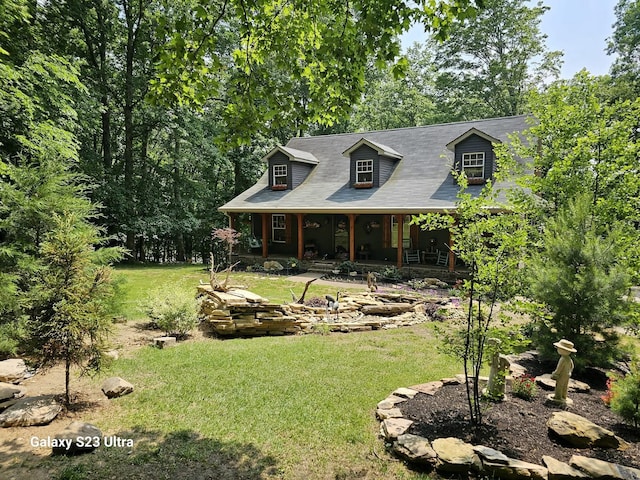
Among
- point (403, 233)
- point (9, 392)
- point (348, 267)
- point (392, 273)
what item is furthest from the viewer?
point (403, 233)

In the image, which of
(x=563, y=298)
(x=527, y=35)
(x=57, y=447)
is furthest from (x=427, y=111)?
(x=57, y=447)

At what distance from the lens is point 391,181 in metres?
17.2

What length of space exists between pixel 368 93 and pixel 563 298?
27715 mm

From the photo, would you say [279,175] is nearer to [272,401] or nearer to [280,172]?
[280,172]

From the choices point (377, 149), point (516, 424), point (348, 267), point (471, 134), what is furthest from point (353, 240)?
point (516, 424)

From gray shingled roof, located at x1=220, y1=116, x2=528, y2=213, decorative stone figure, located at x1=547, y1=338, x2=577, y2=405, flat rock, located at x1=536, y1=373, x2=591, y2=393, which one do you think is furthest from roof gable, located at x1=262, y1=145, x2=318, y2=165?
decorative stone figure, located at x1=547, y1=338, x2=577, y2=405

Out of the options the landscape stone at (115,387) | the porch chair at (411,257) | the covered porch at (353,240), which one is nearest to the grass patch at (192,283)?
the covered porch at (353,240)

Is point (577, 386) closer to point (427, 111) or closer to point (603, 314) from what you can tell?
point (603, 314)

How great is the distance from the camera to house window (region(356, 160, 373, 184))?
17.4 m

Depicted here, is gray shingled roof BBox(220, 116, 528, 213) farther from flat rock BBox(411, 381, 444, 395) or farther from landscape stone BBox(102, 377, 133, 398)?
landscape stone BBox(102, 377, 133, 398)

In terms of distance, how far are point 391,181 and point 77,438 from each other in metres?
15.3

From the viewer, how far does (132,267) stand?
18.9 metres

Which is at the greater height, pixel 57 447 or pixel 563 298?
pixel 563 298

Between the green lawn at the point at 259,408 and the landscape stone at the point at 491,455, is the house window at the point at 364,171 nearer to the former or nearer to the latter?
the green lawn at the point at 259,408
